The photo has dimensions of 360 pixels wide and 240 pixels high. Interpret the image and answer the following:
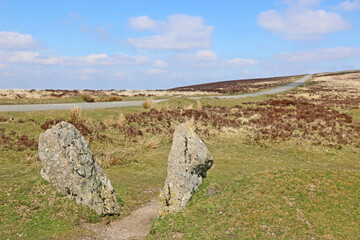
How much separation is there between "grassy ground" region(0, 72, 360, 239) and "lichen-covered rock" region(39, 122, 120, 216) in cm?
44

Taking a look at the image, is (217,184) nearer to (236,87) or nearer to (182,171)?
(182,171)

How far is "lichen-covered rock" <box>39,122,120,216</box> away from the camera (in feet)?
37.0

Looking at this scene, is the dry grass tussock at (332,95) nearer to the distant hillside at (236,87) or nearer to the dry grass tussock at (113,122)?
the distant hillside at (236,87)

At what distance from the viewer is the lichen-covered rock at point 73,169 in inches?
444

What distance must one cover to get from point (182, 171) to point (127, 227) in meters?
3.08

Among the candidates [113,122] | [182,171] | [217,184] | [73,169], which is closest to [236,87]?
[113,122]

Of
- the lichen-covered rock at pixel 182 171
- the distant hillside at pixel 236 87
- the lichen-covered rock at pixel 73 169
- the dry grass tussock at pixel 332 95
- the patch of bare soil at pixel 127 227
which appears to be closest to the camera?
the patch of bare soil at pixel 127 227

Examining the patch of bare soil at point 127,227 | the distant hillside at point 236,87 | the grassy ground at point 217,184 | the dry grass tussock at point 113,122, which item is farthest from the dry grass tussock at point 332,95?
the patch of bare soil at point 127,227

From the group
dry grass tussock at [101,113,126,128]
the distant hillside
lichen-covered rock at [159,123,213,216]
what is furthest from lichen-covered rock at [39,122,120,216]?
the distant hillside

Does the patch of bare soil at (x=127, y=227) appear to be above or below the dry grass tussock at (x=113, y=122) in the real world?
below

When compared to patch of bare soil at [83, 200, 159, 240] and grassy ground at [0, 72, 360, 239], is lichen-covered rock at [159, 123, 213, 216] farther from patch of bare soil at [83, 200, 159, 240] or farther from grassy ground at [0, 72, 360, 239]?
patch of bare soil at [83, 200, 159, 240]

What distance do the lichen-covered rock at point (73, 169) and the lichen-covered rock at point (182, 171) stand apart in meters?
2.64

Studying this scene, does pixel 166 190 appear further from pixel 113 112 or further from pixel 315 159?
pixel 113 112

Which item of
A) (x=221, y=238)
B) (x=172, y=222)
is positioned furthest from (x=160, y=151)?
(x=221, y=238)
